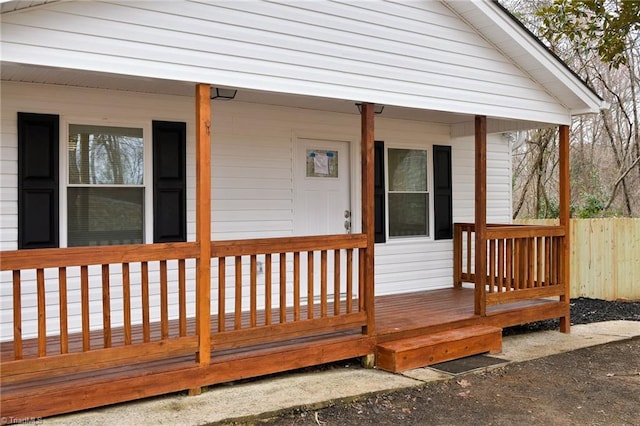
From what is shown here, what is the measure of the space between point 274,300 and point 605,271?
628 centimetres

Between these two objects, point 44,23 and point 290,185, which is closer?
point 44,23

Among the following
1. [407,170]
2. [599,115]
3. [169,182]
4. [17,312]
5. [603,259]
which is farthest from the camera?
[599,115]

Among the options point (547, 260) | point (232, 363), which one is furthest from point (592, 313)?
point (232, 363)

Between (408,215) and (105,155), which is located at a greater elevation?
(105,155)

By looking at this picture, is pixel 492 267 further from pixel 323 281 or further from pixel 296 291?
pixel 296 291

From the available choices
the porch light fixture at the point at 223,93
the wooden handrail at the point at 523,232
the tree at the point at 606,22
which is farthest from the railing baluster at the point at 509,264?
the porch light fixture at the point at 223,93

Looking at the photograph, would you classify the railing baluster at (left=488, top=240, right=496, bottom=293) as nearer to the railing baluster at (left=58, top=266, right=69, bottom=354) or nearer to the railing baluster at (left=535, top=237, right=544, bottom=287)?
the railing baluster at (left=535, top=237, right=544, bottom=287)

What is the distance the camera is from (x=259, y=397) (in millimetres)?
4246

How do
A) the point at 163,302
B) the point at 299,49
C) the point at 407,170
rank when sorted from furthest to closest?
the point at 407,170, the point at 299,49, the point at 163,302

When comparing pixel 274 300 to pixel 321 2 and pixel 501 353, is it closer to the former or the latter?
pixel 501 353

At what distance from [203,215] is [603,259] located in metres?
7.87


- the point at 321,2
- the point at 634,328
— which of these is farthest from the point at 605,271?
the point at 321,2

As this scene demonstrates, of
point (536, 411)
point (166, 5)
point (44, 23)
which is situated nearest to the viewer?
point (44, 23)

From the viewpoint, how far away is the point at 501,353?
5.77 m
